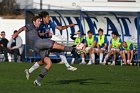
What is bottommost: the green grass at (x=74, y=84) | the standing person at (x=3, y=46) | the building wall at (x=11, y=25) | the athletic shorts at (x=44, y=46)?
the green grass at (x=74, y=84)

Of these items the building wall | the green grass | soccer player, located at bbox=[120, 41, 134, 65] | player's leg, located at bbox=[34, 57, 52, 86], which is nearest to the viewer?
the green grass

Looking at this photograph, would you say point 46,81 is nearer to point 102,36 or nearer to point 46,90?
point 46,90

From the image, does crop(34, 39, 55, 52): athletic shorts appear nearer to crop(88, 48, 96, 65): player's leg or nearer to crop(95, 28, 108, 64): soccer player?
crop(88, 48, 96, 65): player's leg

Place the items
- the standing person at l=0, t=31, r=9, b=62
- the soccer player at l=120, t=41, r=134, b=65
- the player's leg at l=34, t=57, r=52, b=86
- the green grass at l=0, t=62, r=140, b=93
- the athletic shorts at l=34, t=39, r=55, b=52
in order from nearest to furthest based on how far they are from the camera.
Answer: the green grass at l=0, t=62, r=140, b=93
the player's leg at l=34, t=57, r=52, b=86
the athletic shorts at l=34, t=39, r=55, b=52
the soccer player at l=120, t=41, r=134, b=65
the standing person at l=0, t=31, r=9, b=62

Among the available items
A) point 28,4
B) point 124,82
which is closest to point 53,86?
point 124,82

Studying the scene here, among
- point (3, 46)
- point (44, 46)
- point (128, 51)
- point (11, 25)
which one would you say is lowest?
point (128, 51)

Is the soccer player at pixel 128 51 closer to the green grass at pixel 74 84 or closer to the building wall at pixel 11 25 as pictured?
the building wall at pixel 11 25

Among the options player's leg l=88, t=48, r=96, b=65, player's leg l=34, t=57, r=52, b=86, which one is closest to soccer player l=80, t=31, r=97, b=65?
player's leg l=88, t=48, r=96, b=65

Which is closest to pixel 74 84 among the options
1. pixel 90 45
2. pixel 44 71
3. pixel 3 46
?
pixel 44 71

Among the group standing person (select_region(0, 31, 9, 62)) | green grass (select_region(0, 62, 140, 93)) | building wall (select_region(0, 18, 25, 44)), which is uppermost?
building wall (select_region(0, 18, 25, 44))

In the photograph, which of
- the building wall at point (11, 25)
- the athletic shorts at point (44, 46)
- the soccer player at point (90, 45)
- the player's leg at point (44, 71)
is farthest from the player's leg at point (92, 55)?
the player's leg at point (44, 71)

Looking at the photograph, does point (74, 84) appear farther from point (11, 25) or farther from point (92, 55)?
point (11, 25)

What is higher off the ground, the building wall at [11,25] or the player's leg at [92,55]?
the building wall at [11,25]

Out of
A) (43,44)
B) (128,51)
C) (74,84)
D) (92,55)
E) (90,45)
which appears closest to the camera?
(43,44)
